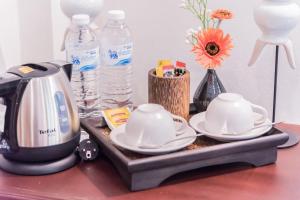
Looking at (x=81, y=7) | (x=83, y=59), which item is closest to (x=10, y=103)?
(x=83, y=59)

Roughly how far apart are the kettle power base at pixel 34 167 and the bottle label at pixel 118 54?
0.91 feet

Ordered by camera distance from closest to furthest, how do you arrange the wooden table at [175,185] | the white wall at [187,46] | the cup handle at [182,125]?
the wooden table at [175,185] < the cup handle at [182,125] < the white wall at [187,46]

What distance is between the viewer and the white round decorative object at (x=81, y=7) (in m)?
1.25

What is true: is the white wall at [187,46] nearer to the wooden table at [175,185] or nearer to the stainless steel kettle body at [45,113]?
the wooden table at [175,185]

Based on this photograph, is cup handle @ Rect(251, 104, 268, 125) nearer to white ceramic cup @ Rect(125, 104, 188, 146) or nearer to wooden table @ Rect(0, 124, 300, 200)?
wooden table @ Rect(0, 124, 300, 200)

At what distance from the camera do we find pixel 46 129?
1.02 meters

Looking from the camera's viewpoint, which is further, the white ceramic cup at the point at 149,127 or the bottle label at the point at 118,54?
the bottle label at the point at 118,54

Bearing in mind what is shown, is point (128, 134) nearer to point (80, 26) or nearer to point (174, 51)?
point (80, 26)

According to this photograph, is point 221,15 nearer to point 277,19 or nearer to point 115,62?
point 277,19

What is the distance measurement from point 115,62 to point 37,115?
286 millimetres

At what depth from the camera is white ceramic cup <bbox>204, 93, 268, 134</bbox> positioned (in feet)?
3.44

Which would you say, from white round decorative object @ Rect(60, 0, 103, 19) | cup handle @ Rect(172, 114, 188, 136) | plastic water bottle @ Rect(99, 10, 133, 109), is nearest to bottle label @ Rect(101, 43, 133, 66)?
plastic water bottle @ Rect(99, 10, 133, 109)

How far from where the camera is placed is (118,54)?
1.22 metres

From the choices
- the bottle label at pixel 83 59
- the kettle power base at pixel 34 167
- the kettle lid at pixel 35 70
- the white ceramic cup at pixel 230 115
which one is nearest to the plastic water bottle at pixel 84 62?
the bottle label at pixel 83 59
